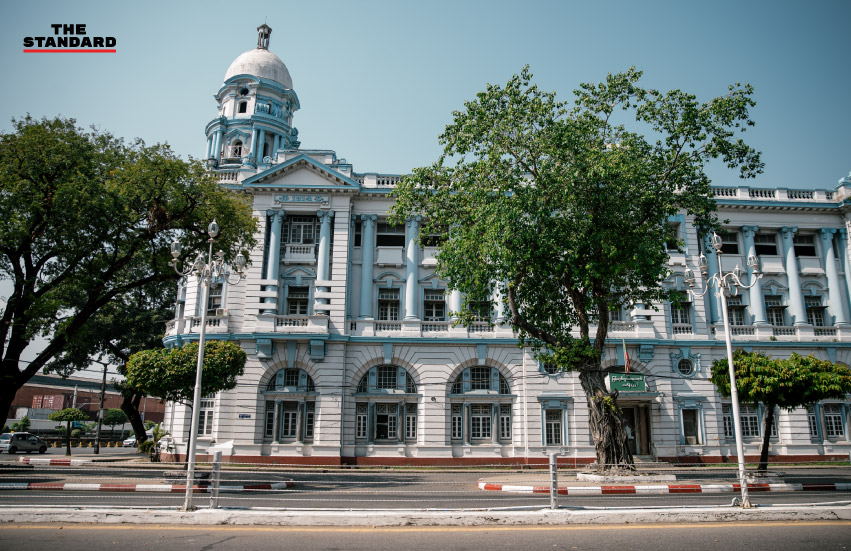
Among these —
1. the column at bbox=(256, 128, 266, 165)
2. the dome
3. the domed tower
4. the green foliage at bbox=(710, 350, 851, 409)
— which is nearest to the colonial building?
the green foliage at bbox=(710, 350, 851, 409)

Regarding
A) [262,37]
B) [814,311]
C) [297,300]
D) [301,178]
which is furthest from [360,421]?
[262,37]

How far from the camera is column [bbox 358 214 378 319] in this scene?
31.3m

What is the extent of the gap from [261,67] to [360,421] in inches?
1245

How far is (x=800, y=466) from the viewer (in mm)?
28438

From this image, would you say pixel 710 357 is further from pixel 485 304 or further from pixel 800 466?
pixel 485 304

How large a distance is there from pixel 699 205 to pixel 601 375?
7052 mm

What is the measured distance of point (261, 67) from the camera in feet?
156

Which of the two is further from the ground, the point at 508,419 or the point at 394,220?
the point at 394,220

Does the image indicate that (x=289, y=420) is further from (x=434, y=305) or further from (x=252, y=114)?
(x=252, y=114)

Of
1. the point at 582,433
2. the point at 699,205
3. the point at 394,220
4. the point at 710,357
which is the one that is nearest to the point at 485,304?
the point at 394,220

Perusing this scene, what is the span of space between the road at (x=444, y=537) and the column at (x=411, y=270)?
21618 millimetres

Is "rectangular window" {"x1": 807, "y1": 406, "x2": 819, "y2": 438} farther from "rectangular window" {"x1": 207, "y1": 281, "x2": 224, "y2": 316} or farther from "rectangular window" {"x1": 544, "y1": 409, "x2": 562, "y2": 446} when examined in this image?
"rectangular window" {"x1": 207, "y1": 281, "x2": 224, "y2": 316}

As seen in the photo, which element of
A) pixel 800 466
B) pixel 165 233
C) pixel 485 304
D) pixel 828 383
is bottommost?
pixel 800 466

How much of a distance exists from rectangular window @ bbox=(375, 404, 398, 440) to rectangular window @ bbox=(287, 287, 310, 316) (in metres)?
6.54
